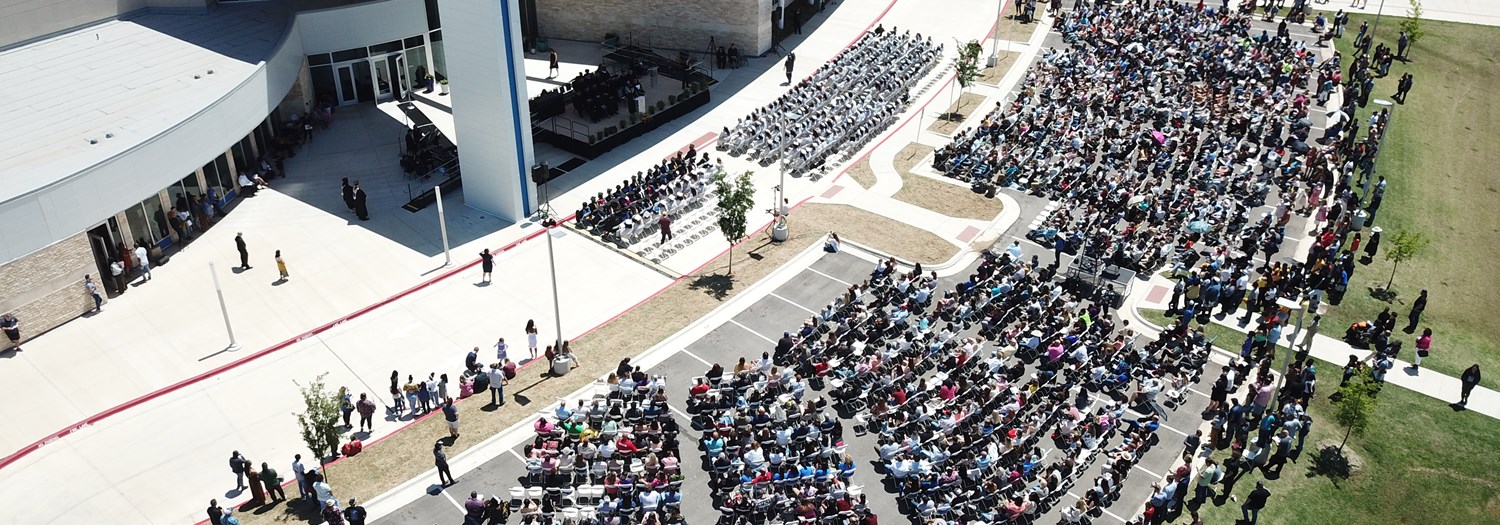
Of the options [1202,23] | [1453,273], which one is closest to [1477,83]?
[1202,23]

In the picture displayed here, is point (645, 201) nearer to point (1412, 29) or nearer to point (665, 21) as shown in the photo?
point (665, 21)

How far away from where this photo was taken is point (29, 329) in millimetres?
31094

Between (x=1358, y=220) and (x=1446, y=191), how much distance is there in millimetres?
7414

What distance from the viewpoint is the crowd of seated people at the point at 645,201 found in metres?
37.7

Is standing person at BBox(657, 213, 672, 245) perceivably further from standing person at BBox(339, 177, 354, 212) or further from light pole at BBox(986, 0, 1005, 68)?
light pole at BBox(986, 0, 1005, 68)

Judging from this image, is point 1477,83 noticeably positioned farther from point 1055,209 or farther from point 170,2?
Answer: point 170,2

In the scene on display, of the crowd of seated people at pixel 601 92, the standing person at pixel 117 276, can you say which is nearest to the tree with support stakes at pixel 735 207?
the crowd of seated people at pixel 601 92

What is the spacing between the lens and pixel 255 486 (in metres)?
25.1

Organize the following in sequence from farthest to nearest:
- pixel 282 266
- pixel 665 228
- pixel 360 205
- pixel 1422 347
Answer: pixel 360 205 → pixel 665 228 → pixel 282 266 → pixel 1422 347

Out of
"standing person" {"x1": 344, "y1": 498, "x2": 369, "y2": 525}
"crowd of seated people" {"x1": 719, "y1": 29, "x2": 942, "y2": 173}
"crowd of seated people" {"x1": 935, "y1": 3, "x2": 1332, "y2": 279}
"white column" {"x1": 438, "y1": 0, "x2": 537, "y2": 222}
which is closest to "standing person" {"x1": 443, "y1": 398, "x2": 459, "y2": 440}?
"standing person" {"x1": 344, "y1": 498, "x2": 369, "y2": 525}

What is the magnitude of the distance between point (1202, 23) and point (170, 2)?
50377 mm

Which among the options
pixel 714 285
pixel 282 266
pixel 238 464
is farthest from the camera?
pixel 714 285

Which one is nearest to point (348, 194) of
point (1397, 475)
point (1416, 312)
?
point (1397, 475)

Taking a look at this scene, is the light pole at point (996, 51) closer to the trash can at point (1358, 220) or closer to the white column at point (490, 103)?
the trash can at point (1358, 220)
